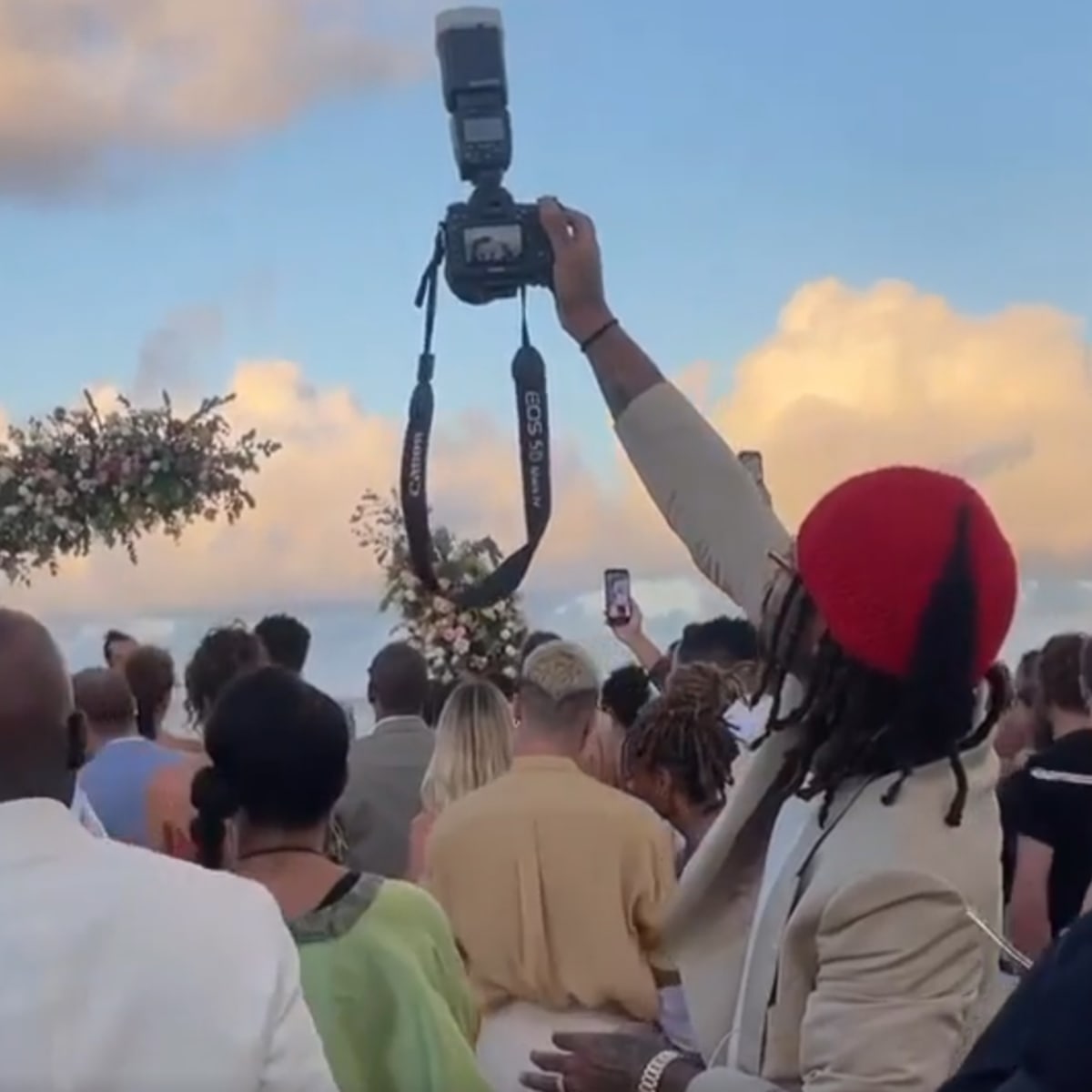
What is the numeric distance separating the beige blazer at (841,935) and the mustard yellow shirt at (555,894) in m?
2.40

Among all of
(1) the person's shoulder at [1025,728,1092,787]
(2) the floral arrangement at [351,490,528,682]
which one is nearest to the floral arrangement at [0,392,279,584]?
(2) the floral arrangement at [351,490,528,682]

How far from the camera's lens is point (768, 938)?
2277 millimetres

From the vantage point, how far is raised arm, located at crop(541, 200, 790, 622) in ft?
8.84

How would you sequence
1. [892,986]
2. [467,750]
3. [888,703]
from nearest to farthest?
[892,986] → [888,703] → [467,750]

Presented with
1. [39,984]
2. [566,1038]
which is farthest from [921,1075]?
[39,984]

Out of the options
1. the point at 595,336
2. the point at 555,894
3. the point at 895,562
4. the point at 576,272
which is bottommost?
the point at 555,894

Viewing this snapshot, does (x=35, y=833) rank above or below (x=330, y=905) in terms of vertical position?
above

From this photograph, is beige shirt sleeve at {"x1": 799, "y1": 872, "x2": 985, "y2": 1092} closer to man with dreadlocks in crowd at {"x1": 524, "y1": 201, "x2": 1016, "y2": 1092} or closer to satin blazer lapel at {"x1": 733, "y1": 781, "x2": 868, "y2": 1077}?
man with dreadlocks in crowd at {"x1": 524, "y1": 201, "x2": 1016, "y2": 1092}

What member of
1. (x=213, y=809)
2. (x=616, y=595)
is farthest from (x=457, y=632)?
(x=213, y=809)

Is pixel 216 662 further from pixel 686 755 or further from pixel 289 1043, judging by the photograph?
pixel 289 1043

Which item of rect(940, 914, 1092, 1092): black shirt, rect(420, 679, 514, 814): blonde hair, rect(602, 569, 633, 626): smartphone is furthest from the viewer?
rect(602, 569, 633, 626): smartphone

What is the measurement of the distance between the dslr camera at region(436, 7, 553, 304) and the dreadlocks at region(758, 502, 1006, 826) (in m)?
0.87

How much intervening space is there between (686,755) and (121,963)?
109 inches

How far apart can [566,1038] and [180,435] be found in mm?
6852
